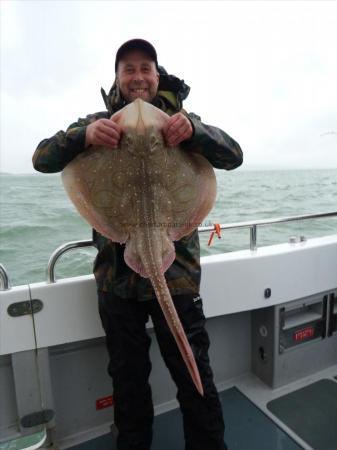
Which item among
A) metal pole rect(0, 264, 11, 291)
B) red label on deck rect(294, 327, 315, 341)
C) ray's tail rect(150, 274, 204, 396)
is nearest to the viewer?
ray's tail rect(150, 274, 204, 396)

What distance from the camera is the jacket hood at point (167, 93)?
2.00 meters

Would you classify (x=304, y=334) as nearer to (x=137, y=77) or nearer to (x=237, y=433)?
(x=237, y=433)

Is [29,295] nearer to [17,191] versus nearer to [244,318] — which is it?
[244,318]

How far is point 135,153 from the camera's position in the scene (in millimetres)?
1550

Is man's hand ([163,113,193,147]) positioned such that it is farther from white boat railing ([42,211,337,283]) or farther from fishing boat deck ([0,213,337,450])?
fishing boat deck ([0,213,337,450])

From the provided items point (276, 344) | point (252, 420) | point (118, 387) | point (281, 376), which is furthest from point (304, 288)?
point (118, 387)

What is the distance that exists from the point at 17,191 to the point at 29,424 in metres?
14.3

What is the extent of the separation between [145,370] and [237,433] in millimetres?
969

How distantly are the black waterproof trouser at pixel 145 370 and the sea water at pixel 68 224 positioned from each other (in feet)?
2.87

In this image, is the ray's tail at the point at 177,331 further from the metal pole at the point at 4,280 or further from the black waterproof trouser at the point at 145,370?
the metal pole at the point at 4,280

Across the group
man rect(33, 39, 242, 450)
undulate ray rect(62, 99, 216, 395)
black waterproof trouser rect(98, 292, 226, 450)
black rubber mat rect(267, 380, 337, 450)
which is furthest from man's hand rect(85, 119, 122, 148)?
black rubber mat rect(267, 380, 337, 450)

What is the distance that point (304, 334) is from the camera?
320 centimetres

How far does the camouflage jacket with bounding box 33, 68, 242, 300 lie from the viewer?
1.73m

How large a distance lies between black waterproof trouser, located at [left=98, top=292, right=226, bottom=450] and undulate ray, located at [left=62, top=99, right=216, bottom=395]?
519 mm
